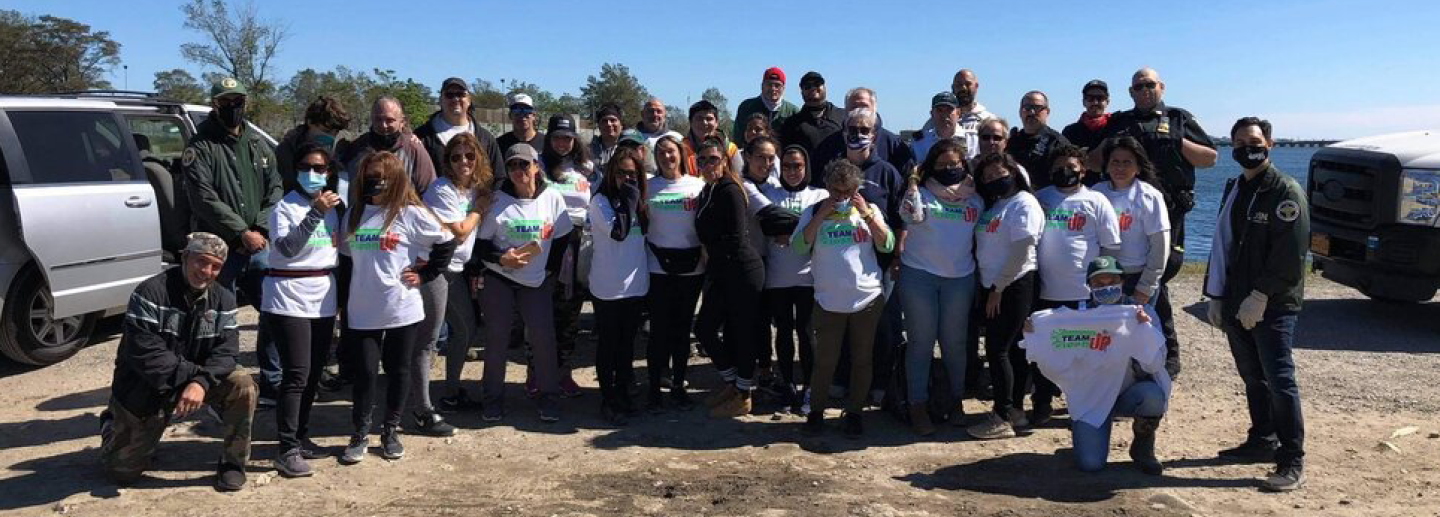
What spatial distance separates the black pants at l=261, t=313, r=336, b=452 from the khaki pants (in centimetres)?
18

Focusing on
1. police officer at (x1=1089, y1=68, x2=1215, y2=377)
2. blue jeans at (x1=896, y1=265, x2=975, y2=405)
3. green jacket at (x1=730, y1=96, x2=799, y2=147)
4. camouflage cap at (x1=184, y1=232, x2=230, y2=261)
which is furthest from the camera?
green jacket at (x1=730, y1=96, x2=799, y2=147)

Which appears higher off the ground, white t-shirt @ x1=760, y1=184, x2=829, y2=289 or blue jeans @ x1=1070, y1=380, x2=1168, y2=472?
white t-shirt @ x1=760, y1=184, x2=829, y2=289

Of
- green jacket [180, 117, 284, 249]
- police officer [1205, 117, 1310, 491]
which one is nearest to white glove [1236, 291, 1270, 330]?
police officer [1205, 117, 1310, 491]

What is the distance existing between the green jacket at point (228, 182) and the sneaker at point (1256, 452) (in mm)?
5842

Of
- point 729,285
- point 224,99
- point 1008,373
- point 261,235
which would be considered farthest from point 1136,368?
point 224,99

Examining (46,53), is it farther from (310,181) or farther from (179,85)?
(310,181)

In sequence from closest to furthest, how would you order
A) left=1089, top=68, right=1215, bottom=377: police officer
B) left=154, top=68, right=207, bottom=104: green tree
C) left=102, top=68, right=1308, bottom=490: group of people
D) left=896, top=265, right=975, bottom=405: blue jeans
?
1. left=102, top=68, right=1308, bottom=490: group of people
2. left=896, top=265, right=975, bottom=405: blue jeans
3. left=1089, top=68, right=1215, bottom=377: police officer
4. left=154, top=68, right=207, bottom=104: green tree

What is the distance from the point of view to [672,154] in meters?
5.63

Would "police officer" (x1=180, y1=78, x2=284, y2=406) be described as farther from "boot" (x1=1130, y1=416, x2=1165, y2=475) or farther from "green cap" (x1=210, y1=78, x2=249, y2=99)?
"boot" (x1=1130, y1=416, x2=1165, y2=475)

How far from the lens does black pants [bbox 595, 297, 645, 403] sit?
565 cm

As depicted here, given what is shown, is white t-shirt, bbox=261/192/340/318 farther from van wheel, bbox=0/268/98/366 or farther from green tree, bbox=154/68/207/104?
green tree, bbox=154/68/207/104

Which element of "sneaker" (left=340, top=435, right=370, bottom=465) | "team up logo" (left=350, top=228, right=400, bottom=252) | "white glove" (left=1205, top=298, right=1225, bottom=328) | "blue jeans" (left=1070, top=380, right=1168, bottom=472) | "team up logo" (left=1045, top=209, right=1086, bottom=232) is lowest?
"sneaker" (left=340, top=435, right=370, bottom=465)

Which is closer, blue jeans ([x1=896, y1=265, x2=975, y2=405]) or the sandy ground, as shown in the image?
the sandy ground

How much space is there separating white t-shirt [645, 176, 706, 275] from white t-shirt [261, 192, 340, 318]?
1798mm
